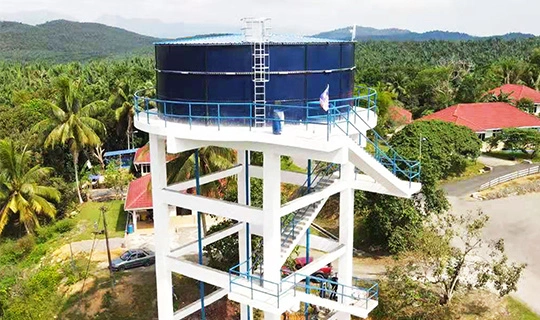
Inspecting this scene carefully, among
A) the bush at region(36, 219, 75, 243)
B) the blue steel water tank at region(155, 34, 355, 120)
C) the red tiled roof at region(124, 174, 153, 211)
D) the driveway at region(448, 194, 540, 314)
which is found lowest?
the bush at region(36, 219, 75, 243)

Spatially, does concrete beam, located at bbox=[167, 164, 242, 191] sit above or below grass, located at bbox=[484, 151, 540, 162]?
above

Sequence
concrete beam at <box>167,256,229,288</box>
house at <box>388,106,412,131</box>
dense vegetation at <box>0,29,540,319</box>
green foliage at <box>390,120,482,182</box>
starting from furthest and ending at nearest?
house at <box>388,106,412,131</box>
green foliage at <box>390,120,482,182</box>
dense vegetation at <box>0,29,540,319</box>
concrete beam at <box>167,256,229,288</box>

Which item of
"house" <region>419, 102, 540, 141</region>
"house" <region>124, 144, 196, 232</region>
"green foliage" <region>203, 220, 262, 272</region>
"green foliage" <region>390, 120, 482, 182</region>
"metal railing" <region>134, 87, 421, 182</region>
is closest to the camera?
"metal railing" <region>134, 87, 421, 182</region>

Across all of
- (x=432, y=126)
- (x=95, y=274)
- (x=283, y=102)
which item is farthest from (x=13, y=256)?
(x=432, y=126)

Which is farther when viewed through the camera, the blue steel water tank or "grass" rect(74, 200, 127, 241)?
"grass" rect(74, 200, 127, 241)

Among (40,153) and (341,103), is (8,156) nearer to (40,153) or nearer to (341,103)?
(40,153)

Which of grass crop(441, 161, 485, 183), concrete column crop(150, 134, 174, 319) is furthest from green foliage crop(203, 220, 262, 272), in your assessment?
grass crop(441, 161, 485, 183)

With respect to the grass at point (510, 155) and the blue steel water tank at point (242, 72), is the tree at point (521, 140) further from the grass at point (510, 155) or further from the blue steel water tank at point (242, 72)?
the blue steel water tank at point (242, 72)

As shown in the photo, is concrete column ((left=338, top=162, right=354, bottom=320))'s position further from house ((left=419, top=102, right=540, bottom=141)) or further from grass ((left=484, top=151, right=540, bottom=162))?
house ((left=419, top=102, right=540, bottom=141))
